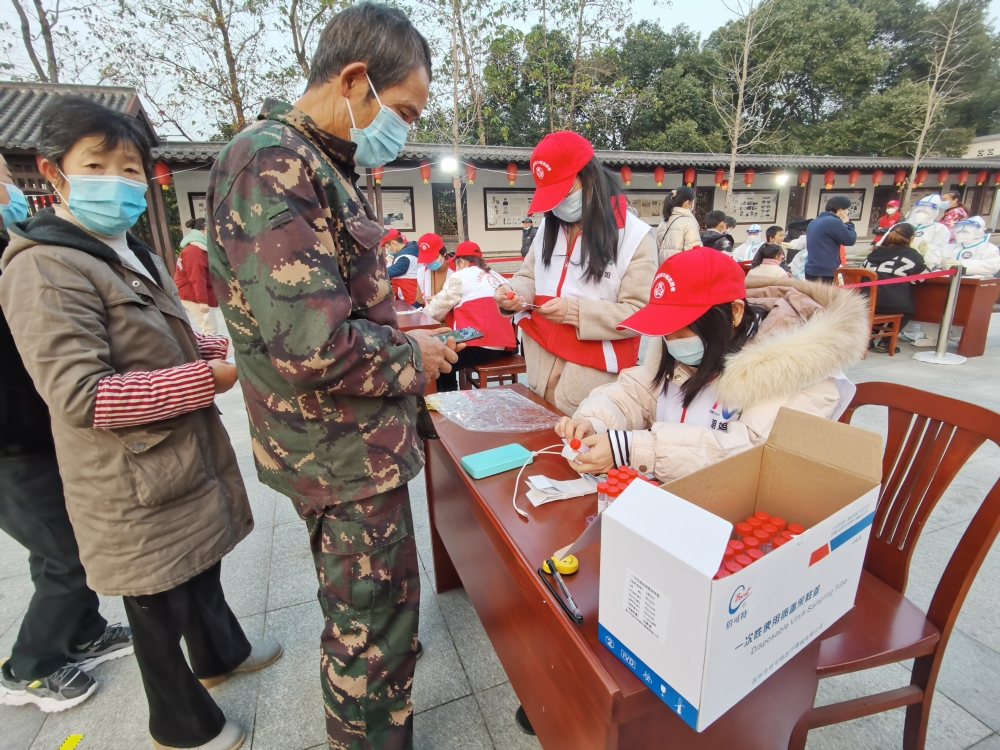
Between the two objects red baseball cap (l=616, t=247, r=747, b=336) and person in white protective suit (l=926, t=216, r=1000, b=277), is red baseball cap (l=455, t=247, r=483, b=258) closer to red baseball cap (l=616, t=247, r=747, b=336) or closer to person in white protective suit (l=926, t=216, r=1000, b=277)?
red baseball cap (l=616, t=247, r=747, b=336)

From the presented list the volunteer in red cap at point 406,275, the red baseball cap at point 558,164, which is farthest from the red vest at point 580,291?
the volunteer in red cap at point 406,275

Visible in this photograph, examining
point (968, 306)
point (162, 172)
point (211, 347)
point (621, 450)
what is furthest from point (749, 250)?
point (162, 172)

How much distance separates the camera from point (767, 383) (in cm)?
116

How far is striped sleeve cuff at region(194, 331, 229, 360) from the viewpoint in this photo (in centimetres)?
144

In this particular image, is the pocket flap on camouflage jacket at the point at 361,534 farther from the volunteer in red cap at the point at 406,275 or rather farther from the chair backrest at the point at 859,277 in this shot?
the chair backrest at the point at 859,277

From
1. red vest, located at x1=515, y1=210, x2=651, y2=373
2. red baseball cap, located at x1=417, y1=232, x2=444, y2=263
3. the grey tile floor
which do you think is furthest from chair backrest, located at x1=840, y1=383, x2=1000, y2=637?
red baseball cap, located at x1=417, y1=232, x2=444, y2=263

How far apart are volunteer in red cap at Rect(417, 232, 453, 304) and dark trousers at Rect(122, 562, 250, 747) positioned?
3007 millimetres

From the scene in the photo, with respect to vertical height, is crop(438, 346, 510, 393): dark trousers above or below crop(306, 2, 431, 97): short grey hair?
below

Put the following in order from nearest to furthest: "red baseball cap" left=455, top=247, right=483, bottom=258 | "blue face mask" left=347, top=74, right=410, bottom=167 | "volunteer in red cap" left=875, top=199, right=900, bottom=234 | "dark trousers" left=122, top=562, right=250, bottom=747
Result: "blue face mask" left=347, top=74, right=410, bottom=167 < "dark trousers" left=122, top=562, right=250, bottom=747 < "red baseball cap" left=455, top=247, right=483, bottom=258 < "volunteer in red cap" left=875, top=199, right=900, bottom=234

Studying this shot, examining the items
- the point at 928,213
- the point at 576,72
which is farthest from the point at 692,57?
the point at 928,213

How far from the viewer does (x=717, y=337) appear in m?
1.28

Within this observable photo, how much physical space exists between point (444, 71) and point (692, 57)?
12.9 meters

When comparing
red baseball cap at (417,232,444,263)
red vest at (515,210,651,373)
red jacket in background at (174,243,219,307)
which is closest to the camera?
red vest at (515,210,651,373)

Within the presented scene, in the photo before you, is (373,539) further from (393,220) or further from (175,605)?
(393,220)
